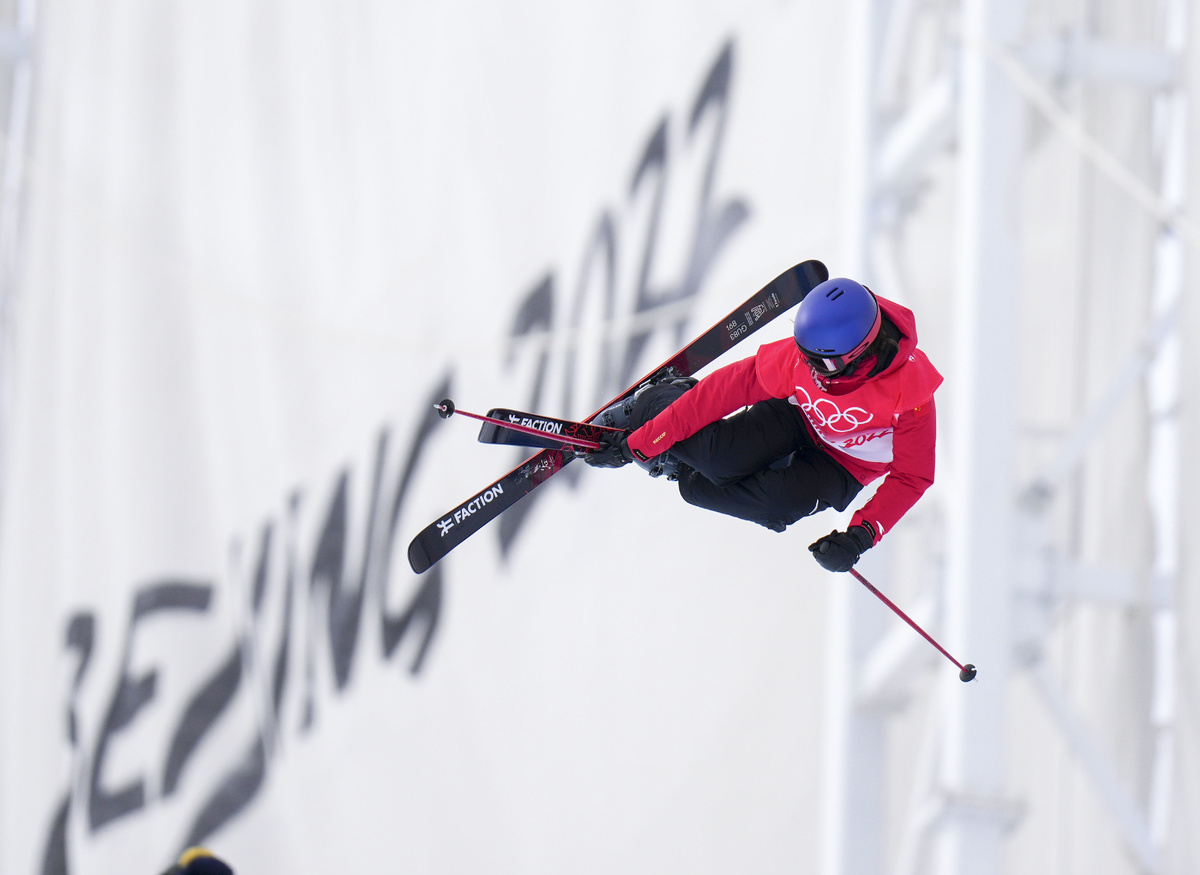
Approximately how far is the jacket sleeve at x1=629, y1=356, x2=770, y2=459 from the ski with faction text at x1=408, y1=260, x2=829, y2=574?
0.14 meters

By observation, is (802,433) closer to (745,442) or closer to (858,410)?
(745,442)

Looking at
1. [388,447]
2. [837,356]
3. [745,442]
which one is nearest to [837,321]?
[837,356]

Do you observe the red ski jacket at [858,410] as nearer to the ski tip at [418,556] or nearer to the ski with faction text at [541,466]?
the ski with faction text at [541,466]

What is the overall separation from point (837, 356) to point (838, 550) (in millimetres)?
314

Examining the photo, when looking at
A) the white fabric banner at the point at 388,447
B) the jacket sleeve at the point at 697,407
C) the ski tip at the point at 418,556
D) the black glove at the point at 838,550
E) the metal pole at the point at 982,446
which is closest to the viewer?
the black glove at the point at 838,550

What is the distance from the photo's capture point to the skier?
210 cm

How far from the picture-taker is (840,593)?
14.4 ft

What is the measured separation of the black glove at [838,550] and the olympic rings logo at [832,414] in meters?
0.19

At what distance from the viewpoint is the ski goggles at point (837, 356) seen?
1.98 meters

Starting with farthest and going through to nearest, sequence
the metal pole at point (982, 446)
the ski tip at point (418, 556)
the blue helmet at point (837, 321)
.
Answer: the metal pole at point (982, 446) < the ski tip at point (418, 556) < the blue helmet at point (837, 321)

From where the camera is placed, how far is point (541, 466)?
8.38 ft

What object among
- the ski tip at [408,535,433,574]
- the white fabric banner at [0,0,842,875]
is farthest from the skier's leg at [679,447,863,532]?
the white fabric banner at [0,0,842,875]

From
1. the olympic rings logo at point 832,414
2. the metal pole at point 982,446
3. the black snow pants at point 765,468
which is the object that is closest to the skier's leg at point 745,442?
the black snow pants at point 765,468

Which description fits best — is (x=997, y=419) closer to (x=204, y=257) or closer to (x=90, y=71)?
(x=204, y=257)
